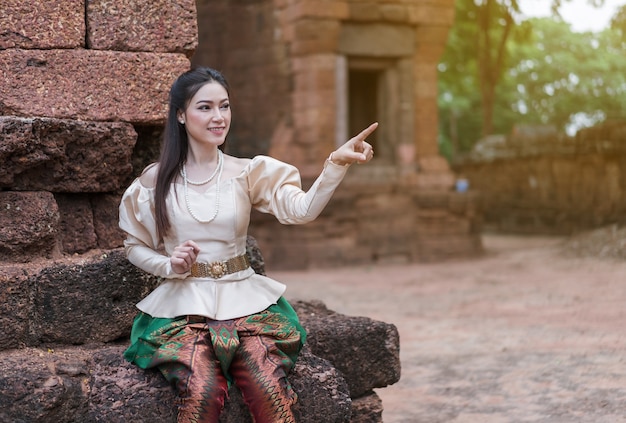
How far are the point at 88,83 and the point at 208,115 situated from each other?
698 millimetres

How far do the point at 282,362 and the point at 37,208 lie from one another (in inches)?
45.6

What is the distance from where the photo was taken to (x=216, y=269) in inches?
125

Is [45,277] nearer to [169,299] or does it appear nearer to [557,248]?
[169,299]

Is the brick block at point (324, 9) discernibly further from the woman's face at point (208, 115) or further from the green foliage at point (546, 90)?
the green foliage at point (546, 90)

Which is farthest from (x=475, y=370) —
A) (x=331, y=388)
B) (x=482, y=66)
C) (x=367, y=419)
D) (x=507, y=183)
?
(x=482, y=66)

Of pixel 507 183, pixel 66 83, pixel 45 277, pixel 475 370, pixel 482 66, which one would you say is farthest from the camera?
pixel 482 66

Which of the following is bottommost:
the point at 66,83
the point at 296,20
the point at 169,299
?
the point at 169,299

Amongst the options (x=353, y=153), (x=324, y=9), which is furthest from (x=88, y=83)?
(x=324, y=9)

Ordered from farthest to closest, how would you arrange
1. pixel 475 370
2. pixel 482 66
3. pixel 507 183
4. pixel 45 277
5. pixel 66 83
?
pixel 482 66, pixel 507 183, pixel 475 370, pixel 66 83, pixel 45 277

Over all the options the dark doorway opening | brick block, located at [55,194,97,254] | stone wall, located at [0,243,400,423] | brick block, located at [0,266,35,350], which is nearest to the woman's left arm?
stone wall, located at [0,243,400,423]

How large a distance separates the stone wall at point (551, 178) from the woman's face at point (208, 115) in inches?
510

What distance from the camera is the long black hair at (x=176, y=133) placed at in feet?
10.4

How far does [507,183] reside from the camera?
20.7 metres

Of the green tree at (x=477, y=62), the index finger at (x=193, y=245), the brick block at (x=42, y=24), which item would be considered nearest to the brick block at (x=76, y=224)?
the brick block at (x=42, y=24)
